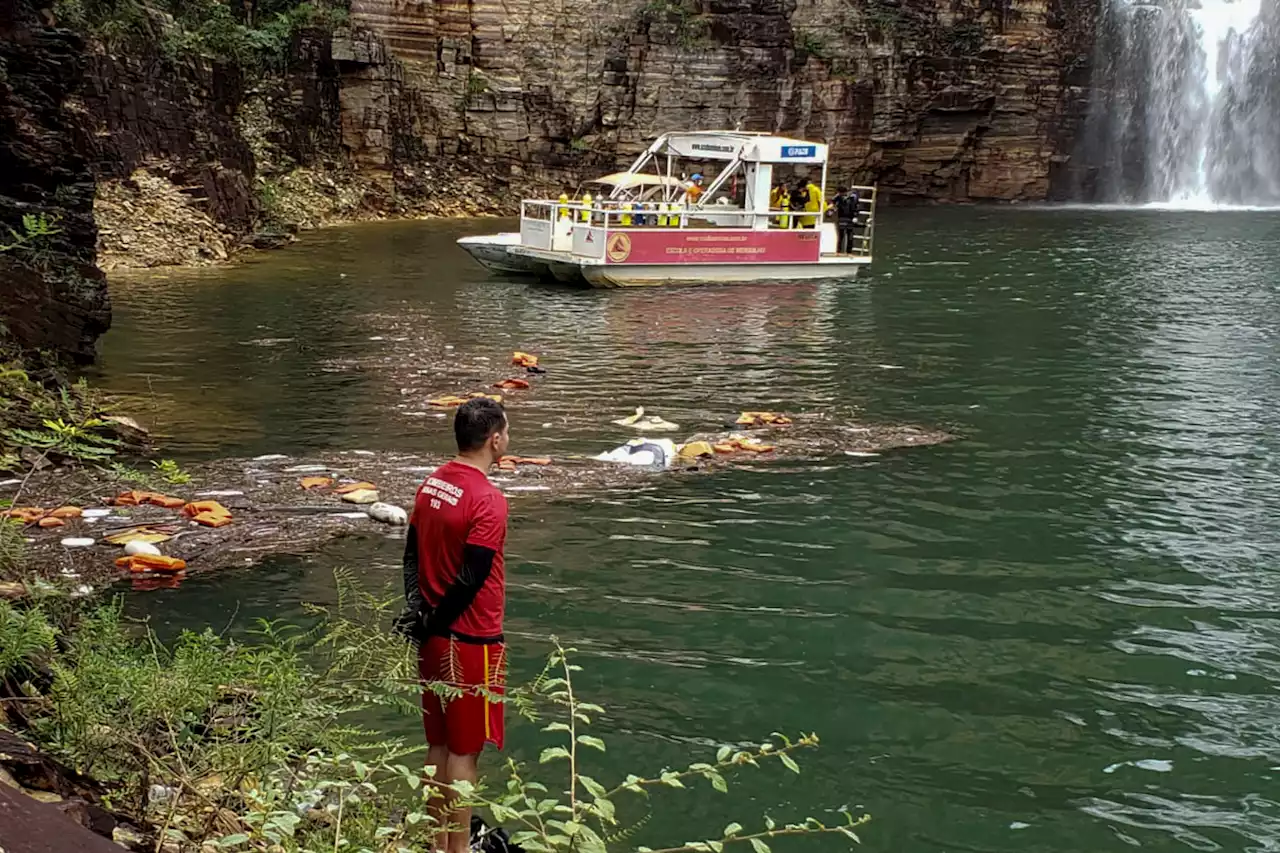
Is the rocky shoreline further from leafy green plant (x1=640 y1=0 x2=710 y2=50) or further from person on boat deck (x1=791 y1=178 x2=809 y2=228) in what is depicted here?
leafy green plant (x1=640 y1=0 x2=710 y2=50)

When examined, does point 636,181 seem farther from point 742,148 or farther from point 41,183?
point 41,183

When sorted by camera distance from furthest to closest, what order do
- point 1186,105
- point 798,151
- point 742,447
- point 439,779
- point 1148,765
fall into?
point 1186,105 < point 798,151 < point 742,447 < point 1148,765 < point 439,779

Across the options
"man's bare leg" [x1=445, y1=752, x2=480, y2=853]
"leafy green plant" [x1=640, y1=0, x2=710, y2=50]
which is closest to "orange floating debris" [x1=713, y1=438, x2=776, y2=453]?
"man's bare leg" [x1=445, y1=752, x2=480, y2=853]

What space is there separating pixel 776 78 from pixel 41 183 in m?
40.8

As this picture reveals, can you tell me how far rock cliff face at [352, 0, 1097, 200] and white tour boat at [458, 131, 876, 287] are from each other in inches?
735

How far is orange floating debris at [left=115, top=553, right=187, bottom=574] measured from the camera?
8.95 metres

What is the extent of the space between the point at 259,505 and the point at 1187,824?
753 cm

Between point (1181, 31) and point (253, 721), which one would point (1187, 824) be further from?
point (1181, 31)

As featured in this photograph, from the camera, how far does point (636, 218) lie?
91.4 feet

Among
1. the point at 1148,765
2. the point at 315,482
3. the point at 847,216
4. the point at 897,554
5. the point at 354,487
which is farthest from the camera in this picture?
the point at 847,216

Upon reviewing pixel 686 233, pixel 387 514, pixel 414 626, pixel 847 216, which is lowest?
pixel 387 514

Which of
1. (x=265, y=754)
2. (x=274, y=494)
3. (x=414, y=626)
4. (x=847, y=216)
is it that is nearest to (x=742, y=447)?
(x=274, y=494)

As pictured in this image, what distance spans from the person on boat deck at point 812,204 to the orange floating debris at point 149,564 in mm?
22260

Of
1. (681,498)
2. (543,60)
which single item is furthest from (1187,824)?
(543,60)
